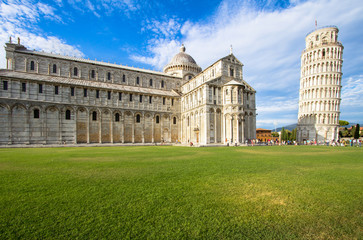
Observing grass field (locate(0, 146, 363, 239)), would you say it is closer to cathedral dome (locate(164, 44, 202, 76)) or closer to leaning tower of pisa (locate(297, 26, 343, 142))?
cathedral dome (locate(164, 44, 202, 76))

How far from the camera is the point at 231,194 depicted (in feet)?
18.4

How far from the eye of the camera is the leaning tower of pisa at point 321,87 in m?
49.2

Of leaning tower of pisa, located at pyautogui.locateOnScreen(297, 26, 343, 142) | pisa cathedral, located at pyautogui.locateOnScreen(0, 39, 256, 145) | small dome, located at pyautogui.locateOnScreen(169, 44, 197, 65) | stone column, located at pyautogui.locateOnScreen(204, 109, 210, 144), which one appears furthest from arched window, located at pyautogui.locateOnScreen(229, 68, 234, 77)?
leaning tower of pisa, located at pyautogui.locateOnScreen(297, 26, 343, 142)

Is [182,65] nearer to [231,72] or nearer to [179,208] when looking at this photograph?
[231,72]

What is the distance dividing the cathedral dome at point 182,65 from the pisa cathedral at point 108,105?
8.80m

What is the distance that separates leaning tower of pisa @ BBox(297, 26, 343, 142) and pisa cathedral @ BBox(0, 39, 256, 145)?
24763 mm

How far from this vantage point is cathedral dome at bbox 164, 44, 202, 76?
4988 centimetres

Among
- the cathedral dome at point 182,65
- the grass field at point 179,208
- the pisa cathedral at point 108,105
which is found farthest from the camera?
the cathedral dome at point 182,65

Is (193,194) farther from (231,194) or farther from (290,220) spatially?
(290,220)

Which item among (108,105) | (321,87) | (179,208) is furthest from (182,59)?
(179,208)

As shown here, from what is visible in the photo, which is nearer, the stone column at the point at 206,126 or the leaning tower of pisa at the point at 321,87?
the stone column at the point at 206,126

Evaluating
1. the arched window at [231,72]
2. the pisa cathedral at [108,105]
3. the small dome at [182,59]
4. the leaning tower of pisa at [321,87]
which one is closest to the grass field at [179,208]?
the pisa cathedral at [108,105]

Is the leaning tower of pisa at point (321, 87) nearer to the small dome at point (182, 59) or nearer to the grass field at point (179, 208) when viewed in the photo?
the small dome at point (182, 59)

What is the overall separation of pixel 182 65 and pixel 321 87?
1530 inches
